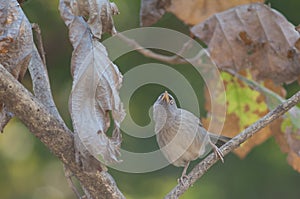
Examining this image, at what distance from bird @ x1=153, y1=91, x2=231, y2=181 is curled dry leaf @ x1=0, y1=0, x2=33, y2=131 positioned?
1.43 ft

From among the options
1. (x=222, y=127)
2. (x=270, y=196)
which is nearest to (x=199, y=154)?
(x=222, y=127)

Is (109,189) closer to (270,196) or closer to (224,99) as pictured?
(224,99)

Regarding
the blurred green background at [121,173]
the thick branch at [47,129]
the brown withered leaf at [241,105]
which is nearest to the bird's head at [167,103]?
the brown withered leaf at [241,105]

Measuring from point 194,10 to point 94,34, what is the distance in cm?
71

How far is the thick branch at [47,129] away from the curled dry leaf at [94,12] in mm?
192

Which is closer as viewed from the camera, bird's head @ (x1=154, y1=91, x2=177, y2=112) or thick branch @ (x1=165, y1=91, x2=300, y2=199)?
thick branch @ (x1=165, y1=91, x2=300, y2=199)

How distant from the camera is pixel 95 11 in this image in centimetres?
112

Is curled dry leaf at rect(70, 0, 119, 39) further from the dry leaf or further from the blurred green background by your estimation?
the blurred green background

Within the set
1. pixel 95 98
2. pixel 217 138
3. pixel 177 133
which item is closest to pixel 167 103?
pixel 177 133

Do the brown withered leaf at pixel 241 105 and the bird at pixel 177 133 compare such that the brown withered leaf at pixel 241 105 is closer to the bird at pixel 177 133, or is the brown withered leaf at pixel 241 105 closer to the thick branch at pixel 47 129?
the bird at pixel 177 133

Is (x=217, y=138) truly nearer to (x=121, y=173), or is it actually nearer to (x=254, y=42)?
(x=254, y=42)

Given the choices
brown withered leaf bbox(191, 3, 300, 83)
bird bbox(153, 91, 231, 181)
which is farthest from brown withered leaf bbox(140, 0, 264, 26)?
bird bbox(153, 91, 231, 181)

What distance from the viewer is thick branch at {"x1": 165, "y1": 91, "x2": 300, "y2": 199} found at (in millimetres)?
1085

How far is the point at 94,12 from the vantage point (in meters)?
1.12
